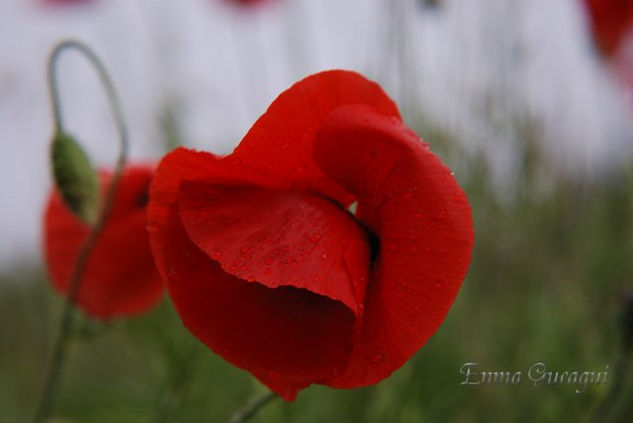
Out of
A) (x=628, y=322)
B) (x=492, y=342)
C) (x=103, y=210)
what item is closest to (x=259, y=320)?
(x=103, y=210)

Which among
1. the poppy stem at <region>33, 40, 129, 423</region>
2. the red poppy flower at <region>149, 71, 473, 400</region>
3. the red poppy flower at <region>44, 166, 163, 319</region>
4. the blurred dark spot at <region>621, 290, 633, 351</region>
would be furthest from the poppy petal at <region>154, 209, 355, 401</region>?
the blurred dark spot at <region>621, 290, 633, 351</region>

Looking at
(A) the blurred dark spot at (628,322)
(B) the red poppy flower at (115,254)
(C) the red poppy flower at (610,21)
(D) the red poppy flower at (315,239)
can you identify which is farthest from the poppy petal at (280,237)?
(C) the red poppy flower at (610,21)

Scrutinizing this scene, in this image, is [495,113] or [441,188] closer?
[441,188]

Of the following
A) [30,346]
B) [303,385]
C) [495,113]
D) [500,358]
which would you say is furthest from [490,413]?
[30,346]

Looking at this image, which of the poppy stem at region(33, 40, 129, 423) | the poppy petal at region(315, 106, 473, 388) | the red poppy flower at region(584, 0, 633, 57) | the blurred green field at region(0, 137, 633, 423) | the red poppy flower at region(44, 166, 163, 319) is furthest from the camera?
the red poppy flower at region(584, 0, 633, 57)

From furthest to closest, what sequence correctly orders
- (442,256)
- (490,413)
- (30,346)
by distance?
(30,346)
(490,413)
(442,256)

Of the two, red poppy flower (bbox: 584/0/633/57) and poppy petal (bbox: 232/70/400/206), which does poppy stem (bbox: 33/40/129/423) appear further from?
red poppy flower (bbox: 584/0/633/57)

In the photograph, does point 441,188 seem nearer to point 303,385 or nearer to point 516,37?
point 303,385
